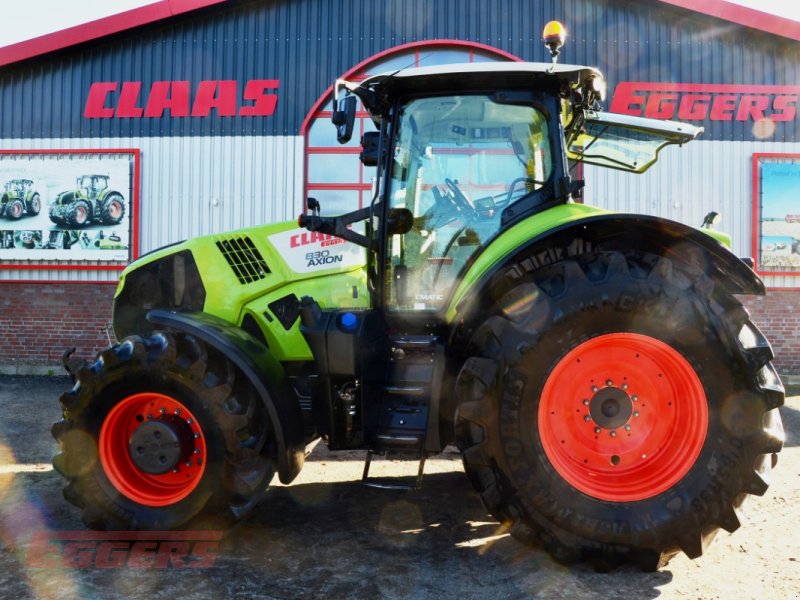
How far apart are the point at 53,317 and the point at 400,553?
354 inches

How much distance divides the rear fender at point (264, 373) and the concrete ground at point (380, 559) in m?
0.45

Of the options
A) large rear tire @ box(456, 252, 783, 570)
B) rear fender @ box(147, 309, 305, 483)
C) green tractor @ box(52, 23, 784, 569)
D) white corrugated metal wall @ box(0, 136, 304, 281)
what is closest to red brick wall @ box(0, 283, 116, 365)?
white corrugated metal wall @ box(0, 136, 304, 281)

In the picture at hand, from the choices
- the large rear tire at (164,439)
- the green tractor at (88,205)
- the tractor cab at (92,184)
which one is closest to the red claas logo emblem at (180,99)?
the tractor cab at (92,184)

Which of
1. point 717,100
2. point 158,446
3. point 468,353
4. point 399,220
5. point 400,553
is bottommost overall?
point 400,553

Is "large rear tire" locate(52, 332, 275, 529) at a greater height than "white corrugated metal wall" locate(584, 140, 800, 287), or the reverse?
"white corrugated metal wall" locate(584, 140, 800, 287)

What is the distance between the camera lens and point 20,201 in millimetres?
10195

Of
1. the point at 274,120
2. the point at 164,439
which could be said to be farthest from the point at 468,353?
the point at 274,120

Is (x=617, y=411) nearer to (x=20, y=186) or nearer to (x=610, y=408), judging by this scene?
(x=610, y=408)

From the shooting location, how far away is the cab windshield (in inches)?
134

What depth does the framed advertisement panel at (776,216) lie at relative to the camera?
972 centimetres

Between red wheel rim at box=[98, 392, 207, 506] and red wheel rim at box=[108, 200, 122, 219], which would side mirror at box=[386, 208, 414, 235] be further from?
red wheel rim at box=[108, 200, 122, 219]

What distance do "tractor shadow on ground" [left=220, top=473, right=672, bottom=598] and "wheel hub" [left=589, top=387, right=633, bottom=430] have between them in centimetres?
65

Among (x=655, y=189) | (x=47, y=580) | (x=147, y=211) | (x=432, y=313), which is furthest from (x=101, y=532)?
(x=655, y=189)

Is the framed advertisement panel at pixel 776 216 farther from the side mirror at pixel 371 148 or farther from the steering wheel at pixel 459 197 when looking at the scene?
the side mirror at pixel 371 148
